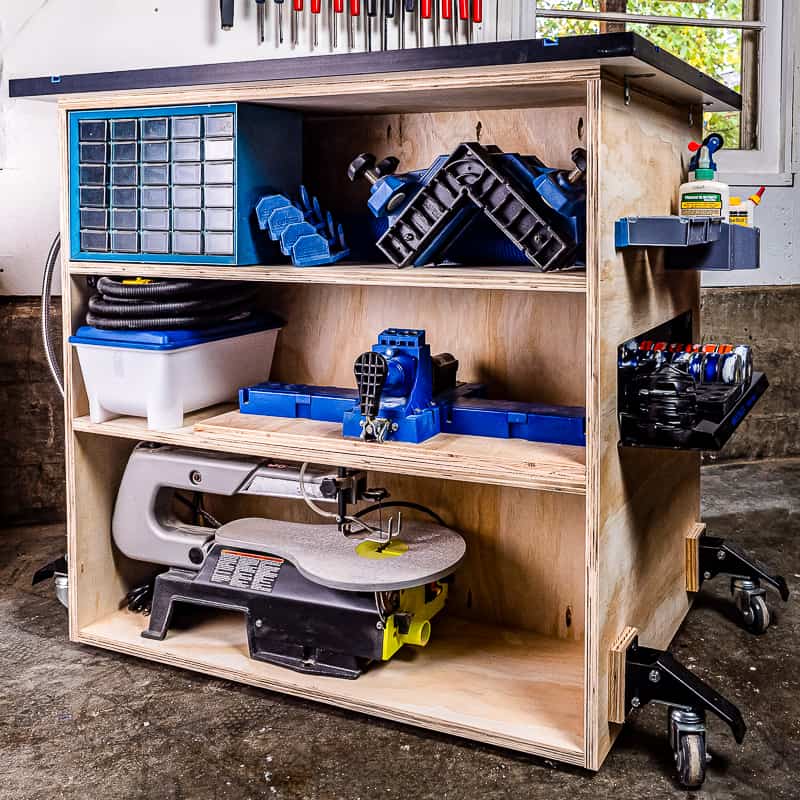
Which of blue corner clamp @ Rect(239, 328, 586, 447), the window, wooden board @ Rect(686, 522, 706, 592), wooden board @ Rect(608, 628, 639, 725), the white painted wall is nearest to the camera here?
wooden board @ Rect(608, 628, 639, 725)

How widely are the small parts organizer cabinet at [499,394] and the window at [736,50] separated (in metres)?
1.72

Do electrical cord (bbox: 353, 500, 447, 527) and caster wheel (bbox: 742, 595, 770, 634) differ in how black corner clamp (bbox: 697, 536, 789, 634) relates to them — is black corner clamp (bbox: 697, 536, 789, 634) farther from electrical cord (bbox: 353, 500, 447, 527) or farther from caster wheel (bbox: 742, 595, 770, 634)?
electrical cord (bbox: 353, 500, 447, 527)

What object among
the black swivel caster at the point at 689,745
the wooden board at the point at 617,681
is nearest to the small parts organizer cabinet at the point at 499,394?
the wooden board at the point at 617,681

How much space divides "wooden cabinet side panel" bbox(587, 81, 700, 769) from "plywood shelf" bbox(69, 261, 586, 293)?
0.09 metres

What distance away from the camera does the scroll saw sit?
79.5 inches

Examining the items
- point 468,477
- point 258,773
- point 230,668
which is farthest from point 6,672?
point 468,477

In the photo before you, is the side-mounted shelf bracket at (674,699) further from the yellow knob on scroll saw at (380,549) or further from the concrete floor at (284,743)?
the yellow knob on scroll saw at (380,549)

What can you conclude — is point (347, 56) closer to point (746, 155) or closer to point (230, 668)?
point (230, 668)

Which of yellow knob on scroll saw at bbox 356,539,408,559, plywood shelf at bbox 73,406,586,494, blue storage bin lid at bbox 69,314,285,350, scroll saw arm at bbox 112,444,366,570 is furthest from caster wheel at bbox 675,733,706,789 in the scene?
blue storage bin lid at bbox 69,314,285,350

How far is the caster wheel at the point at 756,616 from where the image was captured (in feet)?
7.85

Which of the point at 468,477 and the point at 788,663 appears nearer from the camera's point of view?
the point at 468,477

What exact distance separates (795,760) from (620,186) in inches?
42.8

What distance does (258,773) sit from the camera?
178cm

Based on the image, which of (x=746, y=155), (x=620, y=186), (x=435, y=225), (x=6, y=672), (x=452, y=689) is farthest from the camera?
(x=746, y=155)
